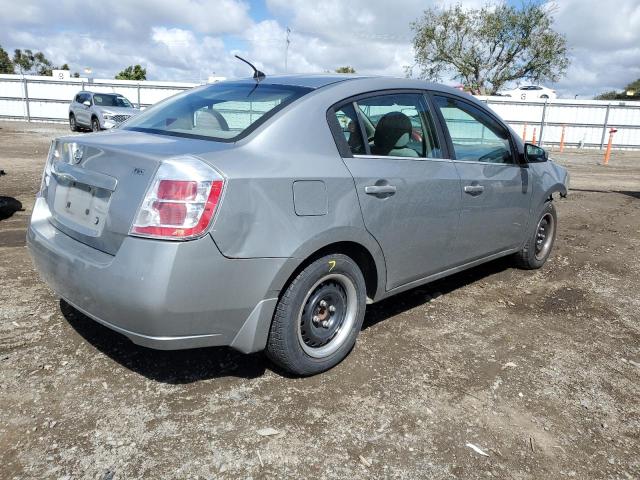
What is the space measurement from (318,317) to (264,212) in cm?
82

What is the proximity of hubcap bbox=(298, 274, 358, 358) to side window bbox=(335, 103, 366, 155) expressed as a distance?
75 centimetres

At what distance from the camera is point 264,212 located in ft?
8.29

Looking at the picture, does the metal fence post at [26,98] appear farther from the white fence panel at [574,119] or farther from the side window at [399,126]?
the side window at [399,126]

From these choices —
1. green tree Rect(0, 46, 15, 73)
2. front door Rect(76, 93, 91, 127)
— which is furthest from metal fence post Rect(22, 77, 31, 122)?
green tree Rect(0, 46, 15, 73)

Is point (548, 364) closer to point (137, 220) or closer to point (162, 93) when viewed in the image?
point (137, 220)

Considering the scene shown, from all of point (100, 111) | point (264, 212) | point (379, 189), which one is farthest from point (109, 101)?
point (264, 212)

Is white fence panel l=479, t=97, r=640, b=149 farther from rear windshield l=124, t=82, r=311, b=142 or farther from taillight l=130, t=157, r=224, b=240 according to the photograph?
taillight l=130, t=157, r=224, b=240

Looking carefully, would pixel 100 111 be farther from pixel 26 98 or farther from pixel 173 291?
pixel 173 291

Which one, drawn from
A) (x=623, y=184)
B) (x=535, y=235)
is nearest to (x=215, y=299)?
(x=535, y=235)

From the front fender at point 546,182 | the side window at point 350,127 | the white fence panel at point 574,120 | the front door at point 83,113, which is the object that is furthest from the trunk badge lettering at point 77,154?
the white fence panel at point 574,120

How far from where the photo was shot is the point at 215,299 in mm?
2469

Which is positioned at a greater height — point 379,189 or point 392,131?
point 392,131

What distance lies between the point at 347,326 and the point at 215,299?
1010 millimetres

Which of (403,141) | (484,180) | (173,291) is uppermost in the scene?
(403,141)
